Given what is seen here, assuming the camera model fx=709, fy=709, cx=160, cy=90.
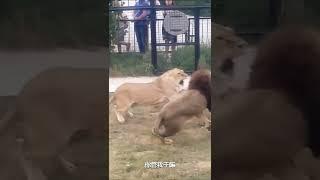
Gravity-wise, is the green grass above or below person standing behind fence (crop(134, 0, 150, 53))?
below

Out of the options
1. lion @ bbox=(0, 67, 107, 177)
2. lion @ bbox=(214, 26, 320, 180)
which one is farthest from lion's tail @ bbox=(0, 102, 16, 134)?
lion @ bbox=(214, 26, 320, 180)

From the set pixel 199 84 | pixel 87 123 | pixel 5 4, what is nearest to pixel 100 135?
pixel 87 123

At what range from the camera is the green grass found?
305 centimetres

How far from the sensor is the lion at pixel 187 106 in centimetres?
307

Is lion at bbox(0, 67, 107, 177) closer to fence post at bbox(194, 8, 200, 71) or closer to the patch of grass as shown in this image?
the patch of grass

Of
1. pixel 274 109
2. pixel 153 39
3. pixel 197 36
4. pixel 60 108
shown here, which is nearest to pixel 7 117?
pixel 60 108

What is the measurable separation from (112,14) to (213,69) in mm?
495

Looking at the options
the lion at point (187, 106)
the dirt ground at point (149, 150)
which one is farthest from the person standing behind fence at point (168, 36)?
the dirt ground at point (149, 150)

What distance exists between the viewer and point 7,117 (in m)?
3.11

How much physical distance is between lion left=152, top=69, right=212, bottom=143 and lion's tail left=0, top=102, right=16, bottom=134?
620 mm

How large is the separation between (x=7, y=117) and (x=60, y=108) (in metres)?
0.24

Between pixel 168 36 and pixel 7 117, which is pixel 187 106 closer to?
pixel 168 36

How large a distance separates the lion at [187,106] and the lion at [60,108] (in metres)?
0.26

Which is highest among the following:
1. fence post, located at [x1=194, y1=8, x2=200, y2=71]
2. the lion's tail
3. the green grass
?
fence post, located at [x1=194, y1=8, x2=200, y2=71]
